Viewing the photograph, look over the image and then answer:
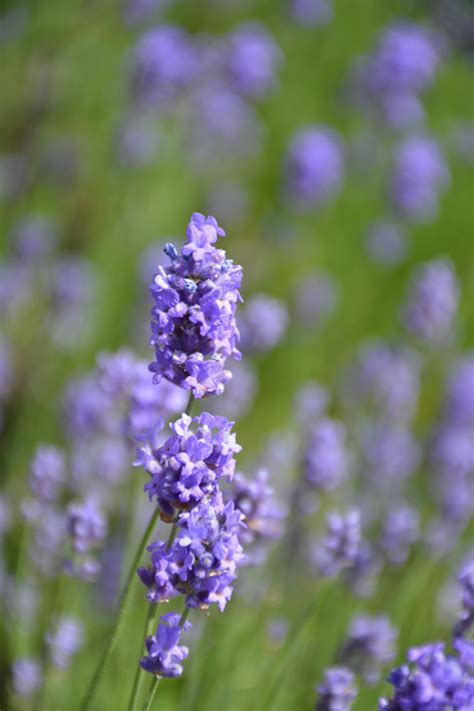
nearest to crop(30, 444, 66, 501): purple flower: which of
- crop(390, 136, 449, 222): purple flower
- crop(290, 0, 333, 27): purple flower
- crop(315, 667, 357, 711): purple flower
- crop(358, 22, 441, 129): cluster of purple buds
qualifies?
crop(315, 667, 357, 711): purple flower

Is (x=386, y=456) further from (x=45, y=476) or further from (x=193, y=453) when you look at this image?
(x=193, y=453)

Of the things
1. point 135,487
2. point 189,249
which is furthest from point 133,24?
point 189,249

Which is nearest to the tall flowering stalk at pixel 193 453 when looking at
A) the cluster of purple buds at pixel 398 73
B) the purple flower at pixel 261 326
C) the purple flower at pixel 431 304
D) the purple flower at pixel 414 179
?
the purple flower at pixel 261 326

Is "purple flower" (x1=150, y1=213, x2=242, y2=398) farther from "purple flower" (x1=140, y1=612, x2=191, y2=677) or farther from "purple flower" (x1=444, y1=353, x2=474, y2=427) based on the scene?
"purple flower" (x1=444, y1=353, x2=474, y2=427)

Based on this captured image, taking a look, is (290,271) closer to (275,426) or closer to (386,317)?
(386,317)

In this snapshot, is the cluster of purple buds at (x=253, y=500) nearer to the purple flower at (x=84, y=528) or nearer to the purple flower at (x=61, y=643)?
the purple flower at (x=84, y=528)
